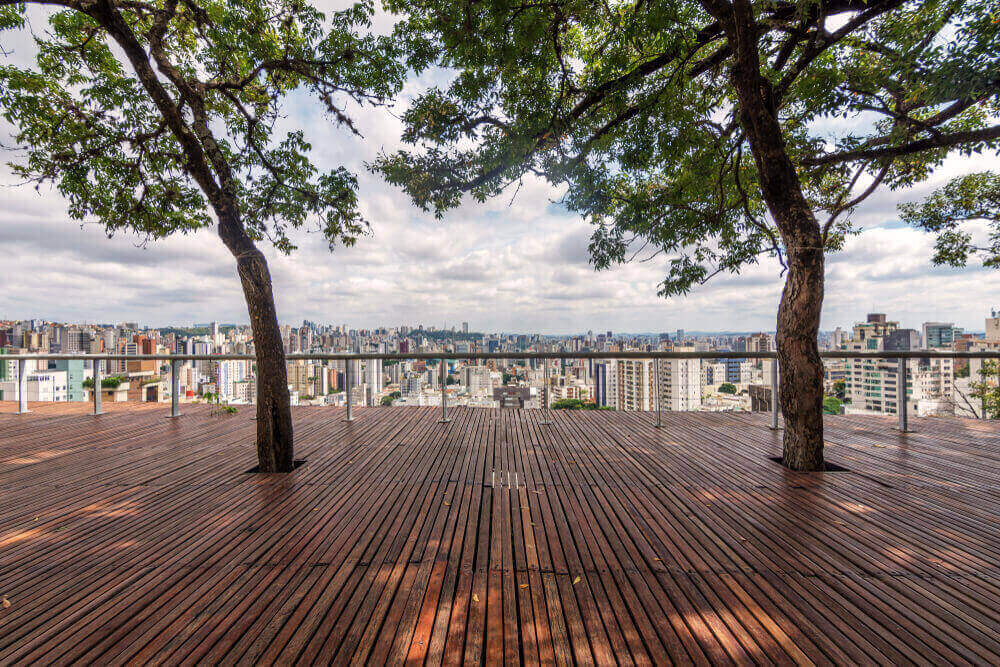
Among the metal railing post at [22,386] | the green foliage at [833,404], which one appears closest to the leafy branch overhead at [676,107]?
the green foliage at [833,404]

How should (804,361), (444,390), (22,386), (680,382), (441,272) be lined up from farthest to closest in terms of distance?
1. (441,272)
2. (22,386)
3. (444,390)
4. (680,382)
5. (804,361)

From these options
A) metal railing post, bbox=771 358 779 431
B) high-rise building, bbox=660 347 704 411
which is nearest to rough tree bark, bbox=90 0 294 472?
high-rise building, bbox=660 347 704 411

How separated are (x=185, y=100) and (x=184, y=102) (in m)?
0.28

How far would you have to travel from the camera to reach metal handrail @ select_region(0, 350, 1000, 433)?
461 centimetres

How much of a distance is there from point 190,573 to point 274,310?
8.26ft

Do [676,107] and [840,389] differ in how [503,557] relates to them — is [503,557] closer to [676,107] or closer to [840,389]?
[676,107]

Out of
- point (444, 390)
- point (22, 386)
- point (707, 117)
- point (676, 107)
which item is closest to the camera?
point (676, 107)

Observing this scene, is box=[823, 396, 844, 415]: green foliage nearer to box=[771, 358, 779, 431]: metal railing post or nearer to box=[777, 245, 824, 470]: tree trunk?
box=[771, 358, 779, 431]: metal railing post

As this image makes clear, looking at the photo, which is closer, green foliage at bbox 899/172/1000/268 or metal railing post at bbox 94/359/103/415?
metal railing post at bbox 94/359/103/415

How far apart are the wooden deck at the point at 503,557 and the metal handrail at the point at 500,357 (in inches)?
44.8

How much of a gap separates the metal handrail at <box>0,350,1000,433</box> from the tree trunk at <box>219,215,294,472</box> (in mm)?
1665

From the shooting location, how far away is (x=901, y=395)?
4.81 m

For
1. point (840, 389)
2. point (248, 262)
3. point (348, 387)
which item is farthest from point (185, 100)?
point (840, 389)

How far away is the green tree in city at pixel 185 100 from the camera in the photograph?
4418mm
